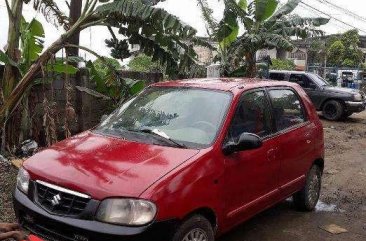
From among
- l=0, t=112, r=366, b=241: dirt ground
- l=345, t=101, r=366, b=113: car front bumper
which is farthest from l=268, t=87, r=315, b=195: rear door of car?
l=345, t=101, r=366, b=113: car front bumper

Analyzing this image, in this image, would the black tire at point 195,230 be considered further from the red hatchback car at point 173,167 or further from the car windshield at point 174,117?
the car windshield at point 174,117

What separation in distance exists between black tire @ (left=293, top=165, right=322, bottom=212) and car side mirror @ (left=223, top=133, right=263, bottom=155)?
2063 millimetres

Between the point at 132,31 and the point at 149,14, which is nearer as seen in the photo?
the point at 149,14

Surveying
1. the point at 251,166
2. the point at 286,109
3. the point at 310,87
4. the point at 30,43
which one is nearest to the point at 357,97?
the point at 310,87

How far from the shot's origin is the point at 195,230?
11.7 feet

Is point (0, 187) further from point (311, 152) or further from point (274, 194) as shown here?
point (311, 152)

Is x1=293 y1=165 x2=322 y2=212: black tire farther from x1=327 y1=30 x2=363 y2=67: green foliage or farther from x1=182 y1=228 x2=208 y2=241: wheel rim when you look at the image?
x1=327 y1=30 x2=363 y2=67: green foliage

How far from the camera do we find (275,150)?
4.77m

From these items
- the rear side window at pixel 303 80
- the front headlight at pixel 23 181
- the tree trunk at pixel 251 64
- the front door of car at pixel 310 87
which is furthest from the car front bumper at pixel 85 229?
the rear side window at pixel 303 80

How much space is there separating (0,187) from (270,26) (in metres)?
8.63

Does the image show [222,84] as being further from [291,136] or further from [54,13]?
[54,13]

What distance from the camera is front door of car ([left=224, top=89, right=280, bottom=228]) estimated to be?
13.4ft

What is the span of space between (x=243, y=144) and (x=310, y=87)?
13.2 meters

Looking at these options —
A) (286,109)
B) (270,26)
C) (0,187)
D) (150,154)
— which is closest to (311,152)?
(286,109)
